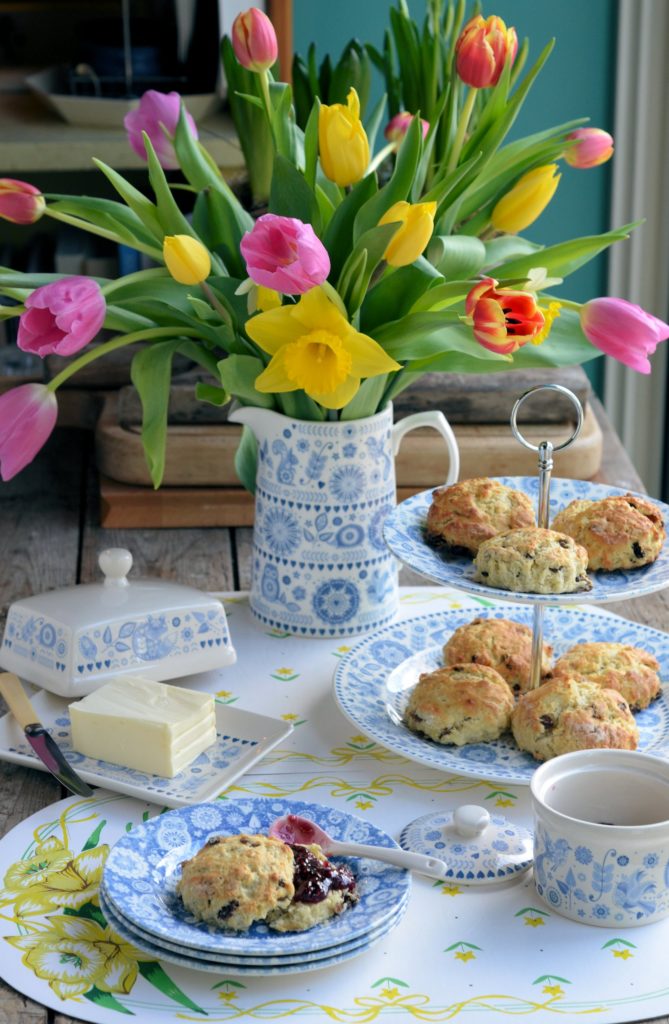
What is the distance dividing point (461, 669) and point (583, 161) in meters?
0.51

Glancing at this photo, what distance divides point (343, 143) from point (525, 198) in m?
0.22

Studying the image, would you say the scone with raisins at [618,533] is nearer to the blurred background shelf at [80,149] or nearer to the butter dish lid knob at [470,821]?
the butter dish lid knob at [470,821]

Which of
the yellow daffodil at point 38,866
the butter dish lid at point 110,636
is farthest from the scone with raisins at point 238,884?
the butter dish lid at point 110,636

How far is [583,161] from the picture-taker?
131cm

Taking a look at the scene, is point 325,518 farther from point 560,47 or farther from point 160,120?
point 560,47

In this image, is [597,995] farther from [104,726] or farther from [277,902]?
[104,726]

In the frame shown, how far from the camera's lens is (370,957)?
2.79ft

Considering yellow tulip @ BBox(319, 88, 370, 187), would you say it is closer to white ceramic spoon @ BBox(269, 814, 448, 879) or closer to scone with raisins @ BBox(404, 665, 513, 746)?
scone with raisins @ BBox(404, 665, 513, 746)

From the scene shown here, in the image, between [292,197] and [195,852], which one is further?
[292,197]

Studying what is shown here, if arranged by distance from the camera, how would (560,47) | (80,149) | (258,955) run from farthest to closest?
(560,47) < (80,149) < (258,955)

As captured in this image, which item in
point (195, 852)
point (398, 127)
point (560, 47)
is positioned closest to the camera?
point (195, 852)

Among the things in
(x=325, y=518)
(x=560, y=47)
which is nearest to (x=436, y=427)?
(x=325, y=518)

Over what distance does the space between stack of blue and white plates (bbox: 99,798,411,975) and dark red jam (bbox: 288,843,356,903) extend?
1 centimetres

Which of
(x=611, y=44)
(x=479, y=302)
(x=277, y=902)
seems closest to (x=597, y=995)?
(x=277, y=902)
